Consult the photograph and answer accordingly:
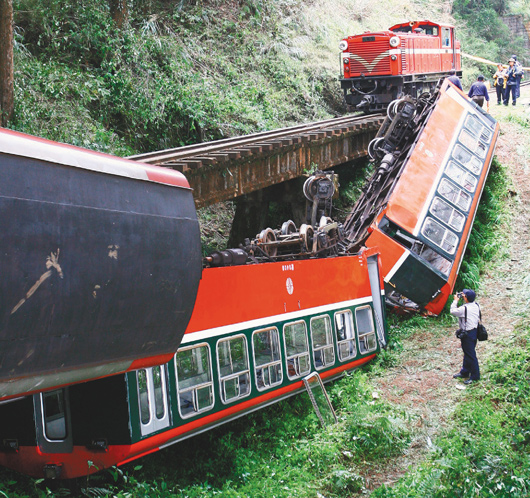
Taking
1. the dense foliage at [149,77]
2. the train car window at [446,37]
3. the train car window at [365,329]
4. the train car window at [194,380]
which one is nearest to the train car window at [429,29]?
the train car window at [446,37]

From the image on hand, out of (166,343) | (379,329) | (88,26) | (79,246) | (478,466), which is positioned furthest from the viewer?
(88,26)

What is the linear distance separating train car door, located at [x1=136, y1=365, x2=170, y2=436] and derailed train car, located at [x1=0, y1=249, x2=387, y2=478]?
0.01 m

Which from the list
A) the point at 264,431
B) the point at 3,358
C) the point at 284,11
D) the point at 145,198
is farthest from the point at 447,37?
the point at 3,358

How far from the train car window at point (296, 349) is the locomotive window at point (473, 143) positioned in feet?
31.9

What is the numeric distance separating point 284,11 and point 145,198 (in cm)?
2962

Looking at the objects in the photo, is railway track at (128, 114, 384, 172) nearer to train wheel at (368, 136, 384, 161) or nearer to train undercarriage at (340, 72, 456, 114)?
train wheel at (368, 136, 384, 161)

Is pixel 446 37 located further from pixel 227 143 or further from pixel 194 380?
pixel 194 380

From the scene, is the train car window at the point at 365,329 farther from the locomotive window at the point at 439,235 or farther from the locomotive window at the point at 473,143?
the locomotive window at the point at 473,143

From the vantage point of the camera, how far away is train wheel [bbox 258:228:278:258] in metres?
12.1

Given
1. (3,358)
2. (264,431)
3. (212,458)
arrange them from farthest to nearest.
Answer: (264,431) → (212,458) → (3,358)

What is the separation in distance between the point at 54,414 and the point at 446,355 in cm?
746

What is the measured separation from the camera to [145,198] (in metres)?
6.40

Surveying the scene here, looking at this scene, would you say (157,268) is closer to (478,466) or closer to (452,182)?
(478,466)

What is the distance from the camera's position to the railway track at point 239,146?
48.8 feet
